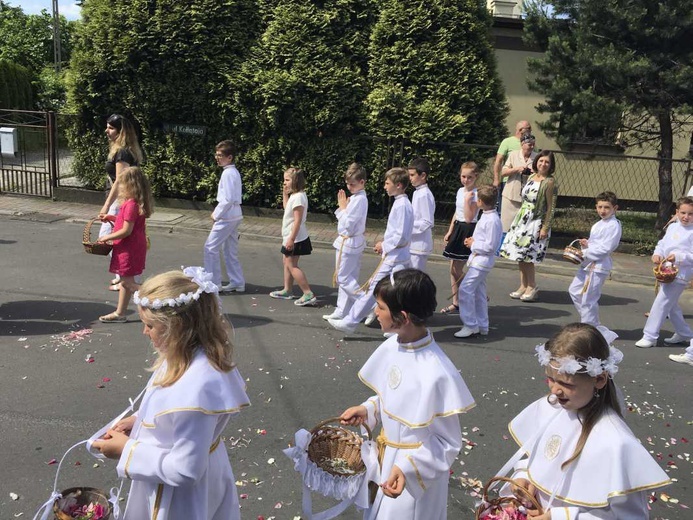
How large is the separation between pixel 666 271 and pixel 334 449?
5.04 meters

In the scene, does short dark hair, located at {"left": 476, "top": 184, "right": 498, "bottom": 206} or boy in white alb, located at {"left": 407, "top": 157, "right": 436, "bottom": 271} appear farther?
boy in white alb, located at {"left": 407, "top": 157, "right": 436, "bottom": 271}

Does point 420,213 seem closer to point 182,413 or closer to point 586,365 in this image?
point 586,365

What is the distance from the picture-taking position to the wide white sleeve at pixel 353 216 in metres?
6.77

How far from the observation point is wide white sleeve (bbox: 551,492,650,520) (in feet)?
7.17

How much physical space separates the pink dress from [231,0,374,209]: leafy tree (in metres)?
6.50

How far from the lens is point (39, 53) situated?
107 feet

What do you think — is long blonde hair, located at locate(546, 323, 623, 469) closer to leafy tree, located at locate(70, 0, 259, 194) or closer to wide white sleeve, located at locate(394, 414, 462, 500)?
wide white sleeve, located at locate(394, 414, 462, 500)

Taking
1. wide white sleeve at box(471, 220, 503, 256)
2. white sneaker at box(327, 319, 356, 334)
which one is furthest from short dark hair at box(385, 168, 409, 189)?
white sneaker at box(327, 319, 356, 334)

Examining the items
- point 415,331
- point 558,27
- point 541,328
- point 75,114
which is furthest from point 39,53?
point 415,331

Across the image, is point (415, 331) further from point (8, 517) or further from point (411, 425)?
point (8, 517)

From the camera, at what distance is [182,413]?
2.20 m

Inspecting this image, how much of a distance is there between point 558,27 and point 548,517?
12.1 meters

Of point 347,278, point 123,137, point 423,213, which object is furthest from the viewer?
point 123,137

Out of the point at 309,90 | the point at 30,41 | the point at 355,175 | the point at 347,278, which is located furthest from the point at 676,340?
the point at 30,41
